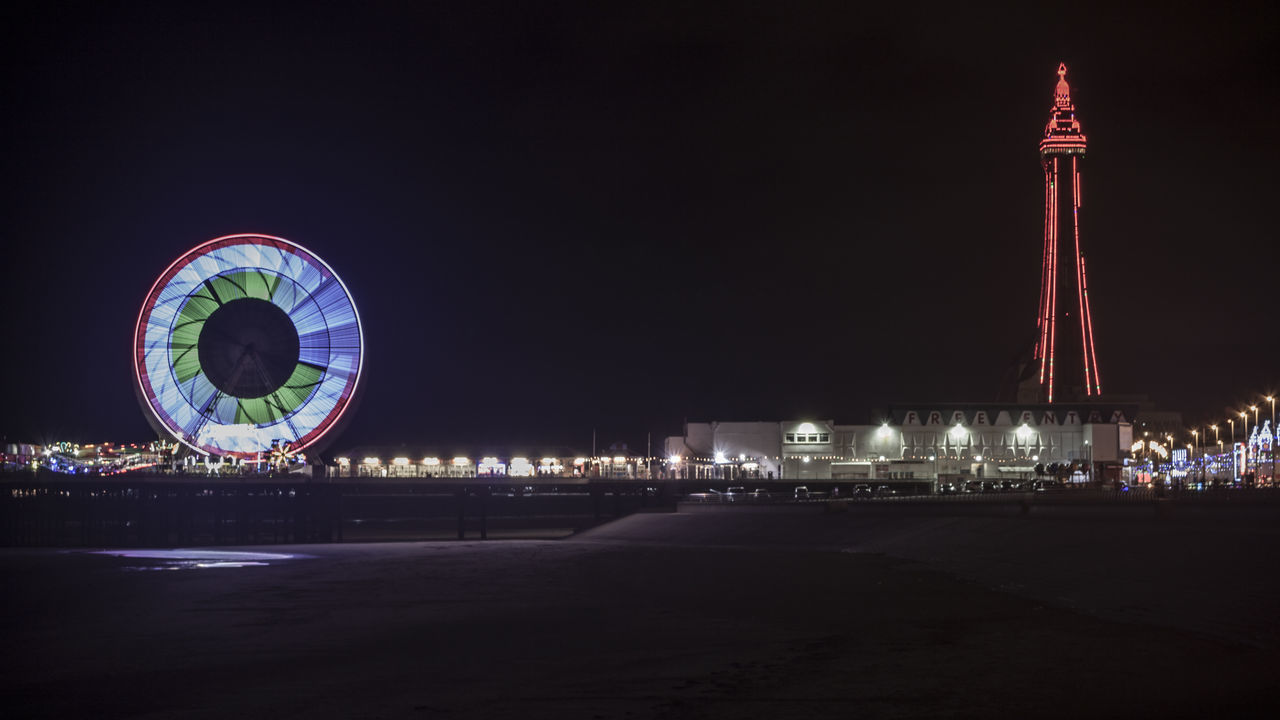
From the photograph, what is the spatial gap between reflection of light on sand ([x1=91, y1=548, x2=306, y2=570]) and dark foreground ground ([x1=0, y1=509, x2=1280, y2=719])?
150 centimetres

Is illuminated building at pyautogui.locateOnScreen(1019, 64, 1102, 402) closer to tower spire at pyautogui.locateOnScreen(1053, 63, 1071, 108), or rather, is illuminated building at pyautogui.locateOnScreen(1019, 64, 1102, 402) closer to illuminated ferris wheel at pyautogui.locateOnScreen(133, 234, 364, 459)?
tower spire at pyautogui.locateOnScreen(1053, 63, 1071, 108)

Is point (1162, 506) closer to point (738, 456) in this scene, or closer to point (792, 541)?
point (792, 541)

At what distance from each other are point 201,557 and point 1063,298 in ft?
343

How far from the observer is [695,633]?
60.7 feet

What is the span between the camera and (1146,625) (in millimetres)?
18188

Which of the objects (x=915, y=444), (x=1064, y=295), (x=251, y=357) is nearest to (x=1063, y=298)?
(x=1064, y=295)

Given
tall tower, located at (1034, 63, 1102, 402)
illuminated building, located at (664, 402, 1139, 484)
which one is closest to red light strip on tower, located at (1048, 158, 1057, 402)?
tall tower, located at (1034, 63, 1102, 402)

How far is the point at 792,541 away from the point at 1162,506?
11003 mm

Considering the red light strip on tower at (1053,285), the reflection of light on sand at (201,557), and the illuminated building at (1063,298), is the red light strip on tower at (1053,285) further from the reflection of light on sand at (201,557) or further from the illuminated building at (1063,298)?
the reflection of light on sand at (201,557)

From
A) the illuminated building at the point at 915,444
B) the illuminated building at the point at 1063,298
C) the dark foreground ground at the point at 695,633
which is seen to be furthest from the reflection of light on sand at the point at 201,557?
the illuminated building at the point at 1063,298

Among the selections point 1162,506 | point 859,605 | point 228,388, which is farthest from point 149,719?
point 228,388

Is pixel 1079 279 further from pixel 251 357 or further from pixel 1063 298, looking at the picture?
pixel 251 357

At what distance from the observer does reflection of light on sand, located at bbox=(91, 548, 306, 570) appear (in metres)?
32.8

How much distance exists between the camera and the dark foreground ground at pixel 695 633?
44.4ft
